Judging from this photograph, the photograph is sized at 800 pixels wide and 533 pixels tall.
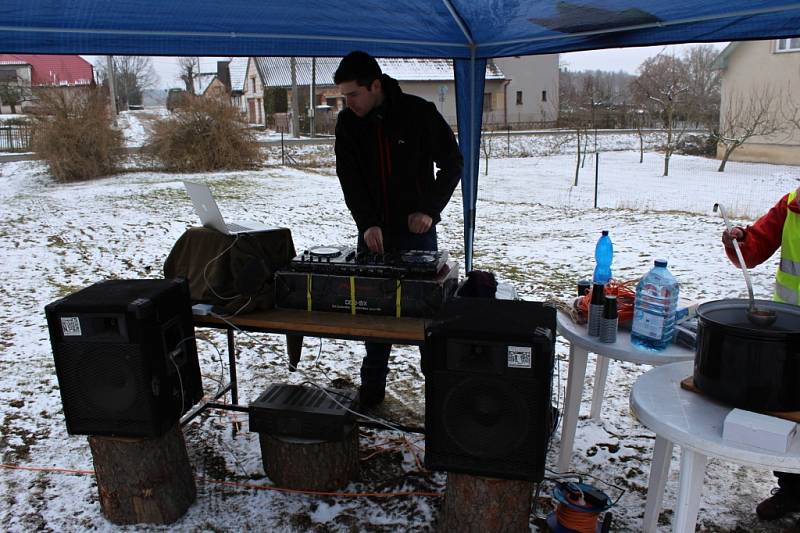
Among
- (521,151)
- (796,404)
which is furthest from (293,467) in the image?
(521,151)

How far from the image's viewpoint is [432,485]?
109 inches

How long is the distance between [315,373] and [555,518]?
216 cm

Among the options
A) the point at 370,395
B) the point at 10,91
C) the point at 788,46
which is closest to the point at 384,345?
the point at 370,395

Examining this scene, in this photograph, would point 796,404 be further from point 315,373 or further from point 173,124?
point 173,124

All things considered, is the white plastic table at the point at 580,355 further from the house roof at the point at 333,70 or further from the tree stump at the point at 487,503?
the house roof at the point at 333,70

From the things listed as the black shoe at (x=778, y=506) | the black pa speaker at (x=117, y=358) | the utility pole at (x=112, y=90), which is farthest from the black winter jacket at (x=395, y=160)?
the utility pole at (x=112, y=90)

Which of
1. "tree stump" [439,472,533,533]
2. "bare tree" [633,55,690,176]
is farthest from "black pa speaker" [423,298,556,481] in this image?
"bare tree" [633,55,690,176]

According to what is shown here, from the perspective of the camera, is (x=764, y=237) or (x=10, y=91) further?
(x=10, y=91)

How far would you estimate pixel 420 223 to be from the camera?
9.80 ft

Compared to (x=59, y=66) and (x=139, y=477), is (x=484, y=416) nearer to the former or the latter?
(x=139, y=477)

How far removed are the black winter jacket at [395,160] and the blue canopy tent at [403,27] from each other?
72cm

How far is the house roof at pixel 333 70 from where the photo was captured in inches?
1213

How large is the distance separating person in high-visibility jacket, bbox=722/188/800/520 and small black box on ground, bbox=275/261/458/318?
118 centimetres

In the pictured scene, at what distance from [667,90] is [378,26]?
18.6 m
